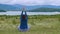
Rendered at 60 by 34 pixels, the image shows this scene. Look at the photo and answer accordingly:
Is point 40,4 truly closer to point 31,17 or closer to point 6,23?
point 31,17

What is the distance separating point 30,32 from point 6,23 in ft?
1.41

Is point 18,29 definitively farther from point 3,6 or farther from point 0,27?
point 3,6

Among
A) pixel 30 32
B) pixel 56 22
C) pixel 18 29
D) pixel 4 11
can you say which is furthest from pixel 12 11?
pixel 56 22

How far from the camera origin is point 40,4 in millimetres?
2418

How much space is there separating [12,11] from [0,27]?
338 mm

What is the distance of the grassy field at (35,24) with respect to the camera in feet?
7.59

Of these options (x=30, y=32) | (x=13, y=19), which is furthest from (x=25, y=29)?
(x=13, y=19)

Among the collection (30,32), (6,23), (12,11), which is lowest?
(30,32)

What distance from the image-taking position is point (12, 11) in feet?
7.85

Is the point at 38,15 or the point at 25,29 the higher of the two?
the point at 38,15

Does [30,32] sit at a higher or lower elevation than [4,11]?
lower

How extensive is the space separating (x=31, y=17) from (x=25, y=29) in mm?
231

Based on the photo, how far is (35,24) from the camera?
235cm

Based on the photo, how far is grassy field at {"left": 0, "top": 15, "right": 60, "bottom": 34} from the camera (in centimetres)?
231
